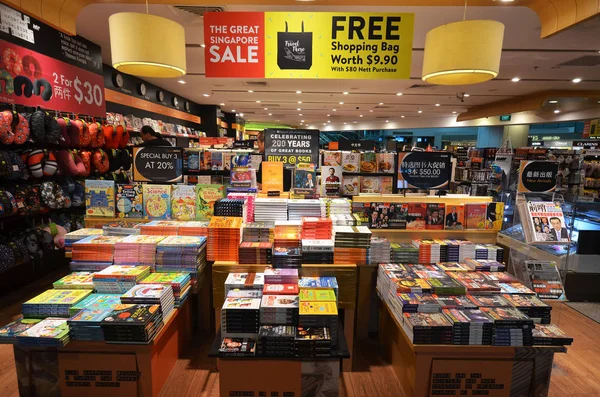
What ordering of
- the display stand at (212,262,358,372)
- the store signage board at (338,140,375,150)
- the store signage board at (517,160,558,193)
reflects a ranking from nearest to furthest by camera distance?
the display stand at (212,262,358,372) → the store signage board at (517,160,558,193) → the store signage board at (338,140,375,150)

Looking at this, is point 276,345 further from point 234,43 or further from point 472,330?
point 234,43

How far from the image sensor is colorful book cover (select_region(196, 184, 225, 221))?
11.7ft

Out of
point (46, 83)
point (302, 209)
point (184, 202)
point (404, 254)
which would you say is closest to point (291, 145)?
point (302, 209)

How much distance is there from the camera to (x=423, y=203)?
3.52 m

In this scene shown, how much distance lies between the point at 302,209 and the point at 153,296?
1571mm

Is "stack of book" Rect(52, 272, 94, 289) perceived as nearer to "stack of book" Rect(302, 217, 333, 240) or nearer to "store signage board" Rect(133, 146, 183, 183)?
"store signage board" Rect(133, 146, 183, 183)

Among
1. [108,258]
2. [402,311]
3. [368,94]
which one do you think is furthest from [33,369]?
[368,94]

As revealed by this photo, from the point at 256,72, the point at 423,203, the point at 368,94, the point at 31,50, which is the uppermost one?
the point at 368,94

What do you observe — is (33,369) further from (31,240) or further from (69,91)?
(69,91)

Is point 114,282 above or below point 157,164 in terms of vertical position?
below

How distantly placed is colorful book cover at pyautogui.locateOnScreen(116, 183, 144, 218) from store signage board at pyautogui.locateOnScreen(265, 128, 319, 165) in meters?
1.74

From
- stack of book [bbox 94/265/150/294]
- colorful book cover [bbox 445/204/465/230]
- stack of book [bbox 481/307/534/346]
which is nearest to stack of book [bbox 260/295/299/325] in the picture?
stack of book [bbox 94/265/150/294]

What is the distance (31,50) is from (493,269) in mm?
5965

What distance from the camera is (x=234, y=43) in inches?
124
